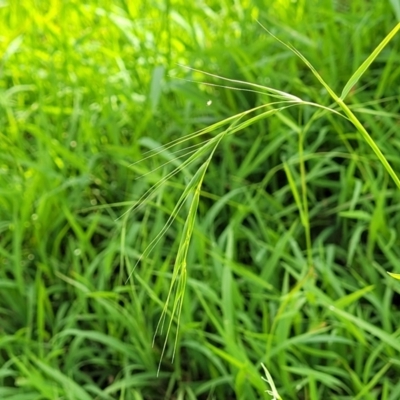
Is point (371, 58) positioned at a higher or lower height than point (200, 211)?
higher

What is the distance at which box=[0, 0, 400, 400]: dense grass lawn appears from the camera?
1.18 meters

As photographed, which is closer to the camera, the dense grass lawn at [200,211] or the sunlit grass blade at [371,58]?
the sunlit grass blade at [371,58]

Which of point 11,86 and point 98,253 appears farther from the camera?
point 11,86

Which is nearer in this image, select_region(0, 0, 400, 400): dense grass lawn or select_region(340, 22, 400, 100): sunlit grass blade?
select_region(340, 22, 400, 100): sunlit grass blade

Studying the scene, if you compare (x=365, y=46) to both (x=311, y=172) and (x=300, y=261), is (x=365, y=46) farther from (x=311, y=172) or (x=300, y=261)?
(x=300, y=261)

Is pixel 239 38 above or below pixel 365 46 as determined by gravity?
above

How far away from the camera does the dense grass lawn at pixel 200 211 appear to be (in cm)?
118

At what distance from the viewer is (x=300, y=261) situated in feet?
4.23

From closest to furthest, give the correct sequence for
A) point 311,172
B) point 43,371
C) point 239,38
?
1. point 43,371
2. point 311,172
3. point 239,38

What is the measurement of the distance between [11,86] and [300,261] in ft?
3.41

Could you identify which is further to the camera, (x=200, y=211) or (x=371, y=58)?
(x=200, y=211)

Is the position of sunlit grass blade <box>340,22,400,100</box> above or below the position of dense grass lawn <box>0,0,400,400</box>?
above

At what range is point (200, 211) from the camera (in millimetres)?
1498

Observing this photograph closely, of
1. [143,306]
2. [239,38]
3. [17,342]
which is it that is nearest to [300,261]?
[143,306]
